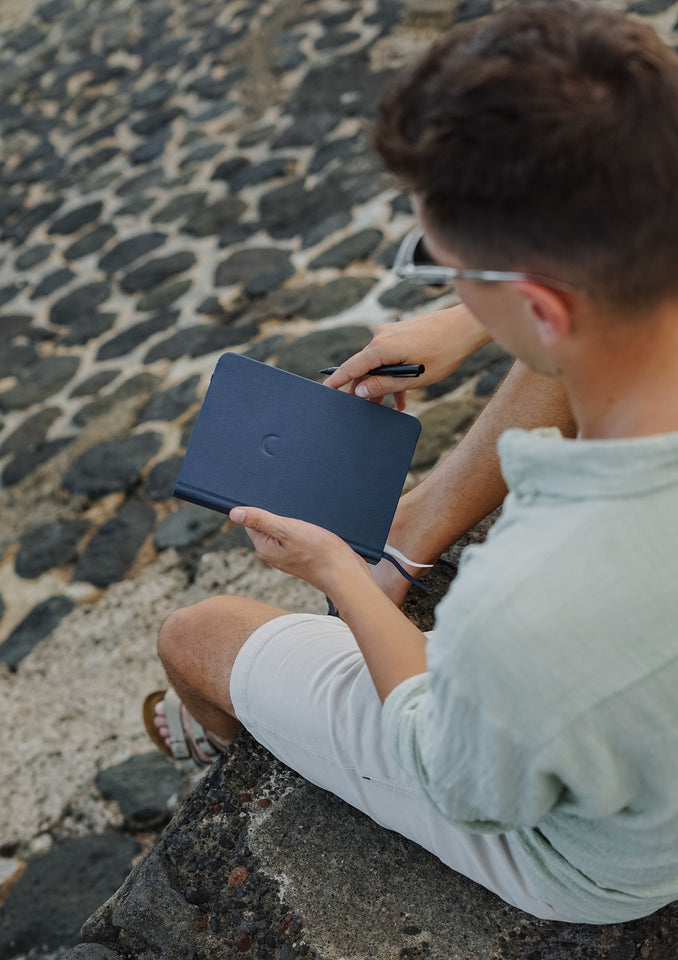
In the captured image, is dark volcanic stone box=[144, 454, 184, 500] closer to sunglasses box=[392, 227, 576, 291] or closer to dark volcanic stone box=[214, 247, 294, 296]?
dark volcanic stone box=[214, 247, 294, 296]

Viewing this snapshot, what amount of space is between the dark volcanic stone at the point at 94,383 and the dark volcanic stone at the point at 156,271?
56 centimetres

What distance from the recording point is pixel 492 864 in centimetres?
110

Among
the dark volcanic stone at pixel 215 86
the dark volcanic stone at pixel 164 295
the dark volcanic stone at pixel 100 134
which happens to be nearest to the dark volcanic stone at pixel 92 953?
the dark volcanic stone at pixel 164 295

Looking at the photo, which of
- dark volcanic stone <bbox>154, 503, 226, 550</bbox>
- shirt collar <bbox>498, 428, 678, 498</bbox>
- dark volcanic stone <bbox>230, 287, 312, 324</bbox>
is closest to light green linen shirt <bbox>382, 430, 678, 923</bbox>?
shirt collar <bbox>498, 428, 678, 498</bbox>

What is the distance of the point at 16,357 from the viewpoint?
3.82 meters

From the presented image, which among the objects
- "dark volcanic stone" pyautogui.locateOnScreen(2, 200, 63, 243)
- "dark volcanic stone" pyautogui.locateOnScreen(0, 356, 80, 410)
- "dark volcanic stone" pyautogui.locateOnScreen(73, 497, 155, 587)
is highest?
"dark volcanic stone" pyautogui.locateOnScreen(2, 200, 63, 243)

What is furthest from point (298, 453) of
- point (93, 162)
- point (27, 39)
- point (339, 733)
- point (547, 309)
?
point (27, 39)

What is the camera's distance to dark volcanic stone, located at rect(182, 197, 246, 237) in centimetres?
393

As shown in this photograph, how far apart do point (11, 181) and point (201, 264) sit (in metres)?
1.97

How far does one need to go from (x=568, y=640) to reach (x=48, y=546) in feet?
7.85

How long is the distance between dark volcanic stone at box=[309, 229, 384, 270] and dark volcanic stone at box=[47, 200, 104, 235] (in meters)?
1.59

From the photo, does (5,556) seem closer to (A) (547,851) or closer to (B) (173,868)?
(B) (173,868)

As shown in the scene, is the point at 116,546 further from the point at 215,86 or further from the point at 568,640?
the point at 215,86

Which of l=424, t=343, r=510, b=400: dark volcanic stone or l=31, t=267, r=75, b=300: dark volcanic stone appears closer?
l=424, t=343, r=510, b=400: dark volcanic stone
